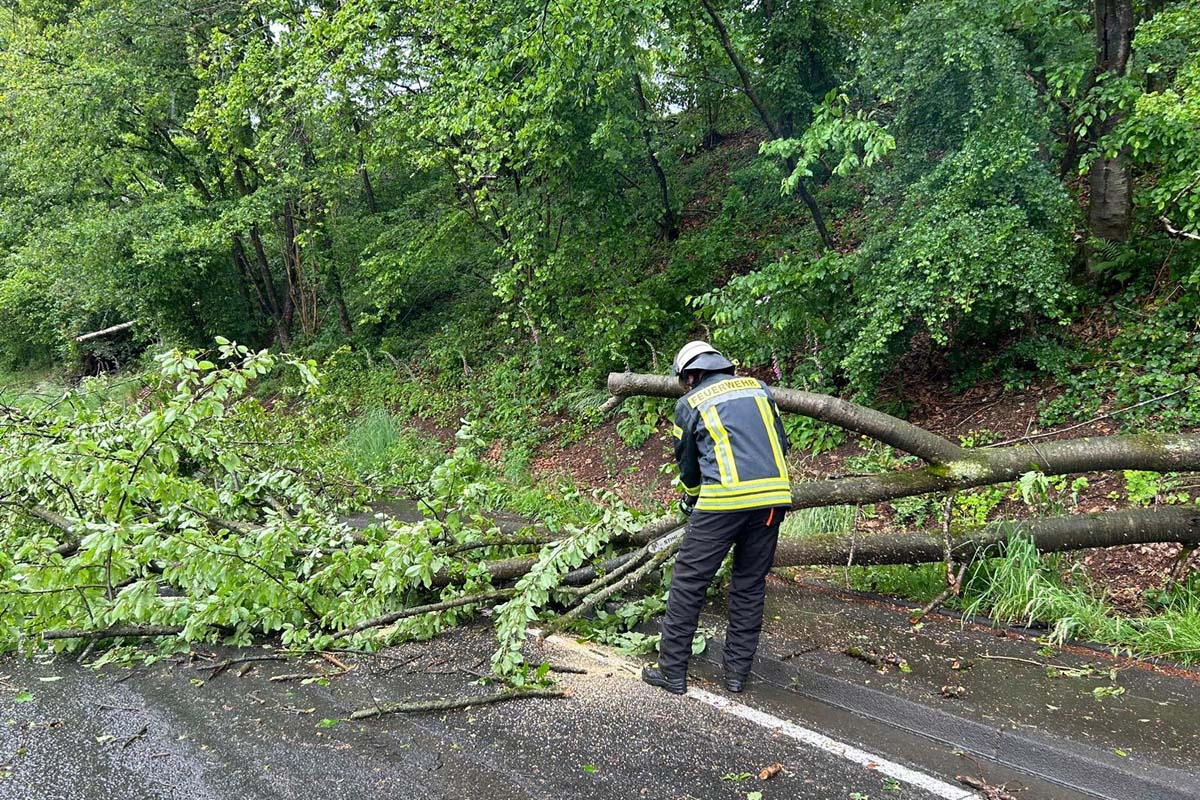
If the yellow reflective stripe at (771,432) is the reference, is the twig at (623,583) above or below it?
below

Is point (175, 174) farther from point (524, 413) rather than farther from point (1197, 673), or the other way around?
point (1197, 673)

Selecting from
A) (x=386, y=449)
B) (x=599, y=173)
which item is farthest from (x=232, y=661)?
(x=599, y=173)

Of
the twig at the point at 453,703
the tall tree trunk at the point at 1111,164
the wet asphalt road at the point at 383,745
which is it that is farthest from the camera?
the tall tree trunk at the point at 1111,164

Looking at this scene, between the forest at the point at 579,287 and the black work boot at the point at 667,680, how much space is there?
0.61 meters

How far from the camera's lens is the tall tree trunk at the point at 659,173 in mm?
10258

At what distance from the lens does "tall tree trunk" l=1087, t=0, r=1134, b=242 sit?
244 inches

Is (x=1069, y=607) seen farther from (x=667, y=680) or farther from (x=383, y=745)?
(x=383, y=745)

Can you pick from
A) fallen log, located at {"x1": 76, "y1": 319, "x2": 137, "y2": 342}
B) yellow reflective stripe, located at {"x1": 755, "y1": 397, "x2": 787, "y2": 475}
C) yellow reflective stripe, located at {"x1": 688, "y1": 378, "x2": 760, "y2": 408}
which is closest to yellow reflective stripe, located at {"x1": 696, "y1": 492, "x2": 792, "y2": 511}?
yellow reflective stripe, located at {"x1": 755, "y1": 397, "x2": 787, "y2": 475}

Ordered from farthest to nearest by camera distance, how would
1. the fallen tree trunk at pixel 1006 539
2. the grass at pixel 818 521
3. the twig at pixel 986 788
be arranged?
the grass at pixel 818 521, the fallen tree trunk at pixel 1006 539, the twig at pixel 986 788

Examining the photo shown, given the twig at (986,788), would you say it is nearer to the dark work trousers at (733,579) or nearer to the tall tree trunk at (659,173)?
the dark work trousers at (733,579)

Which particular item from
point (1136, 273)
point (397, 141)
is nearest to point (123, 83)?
point (397, 141)

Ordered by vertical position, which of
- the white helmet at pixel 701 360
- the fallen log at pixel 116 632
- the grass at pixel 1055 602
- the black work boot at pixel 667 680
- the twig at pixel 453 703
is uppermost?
the white helmet at pixel 701 360

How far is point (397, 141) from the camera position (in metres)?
10.6

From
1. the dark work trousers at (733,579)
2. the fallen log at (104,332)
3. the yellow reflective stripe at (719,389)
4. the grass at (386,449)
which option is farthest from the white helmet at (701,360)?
the fallen log at (104,332)
